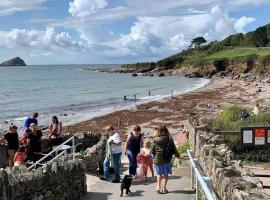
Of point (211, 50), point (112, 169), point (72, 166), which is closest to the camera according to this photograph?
point (72, 166)

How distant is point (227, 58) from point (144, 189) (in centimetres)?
9602

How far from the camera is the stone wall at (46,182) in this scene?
9055 millimetres

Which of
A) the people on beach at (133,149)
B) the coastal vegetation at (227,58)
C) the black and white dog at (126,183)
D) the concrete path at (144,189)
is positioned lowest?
the concrete path at (144,189)

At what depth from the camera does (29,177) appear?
31.6 feet

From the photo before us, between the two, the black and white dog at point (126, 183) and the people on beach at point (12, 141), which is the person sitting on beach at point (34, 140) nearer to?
the people on beach at point (12, 141)

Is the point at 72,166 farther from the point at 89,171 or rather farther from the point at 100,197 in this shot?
the point at 89,171

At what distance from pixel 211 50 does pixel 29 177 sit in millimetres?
130665

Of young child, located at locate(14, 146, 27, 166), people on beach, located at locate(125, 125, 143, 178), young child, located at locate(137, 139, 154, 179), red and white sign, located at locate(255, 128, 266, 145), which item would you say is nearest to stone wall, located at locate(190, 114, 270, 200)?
young child, located at locate(137, 139, 154, 179)

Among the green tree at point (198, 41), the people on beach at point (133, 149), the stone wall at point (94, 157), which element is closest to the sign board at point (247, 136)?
the people on beach at point (133, 149)

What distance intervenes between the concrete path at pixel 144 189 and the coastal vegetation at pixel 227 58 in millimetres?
74872

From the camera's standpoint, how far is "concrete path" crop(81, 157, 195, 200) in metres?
11.3

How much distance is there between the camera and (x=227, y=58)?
106m

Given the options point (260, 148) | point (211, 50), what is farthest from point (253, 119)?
point (211, 50)

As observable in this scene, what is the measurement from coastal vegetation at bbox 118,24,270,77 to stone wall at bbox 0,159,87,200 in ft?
252
